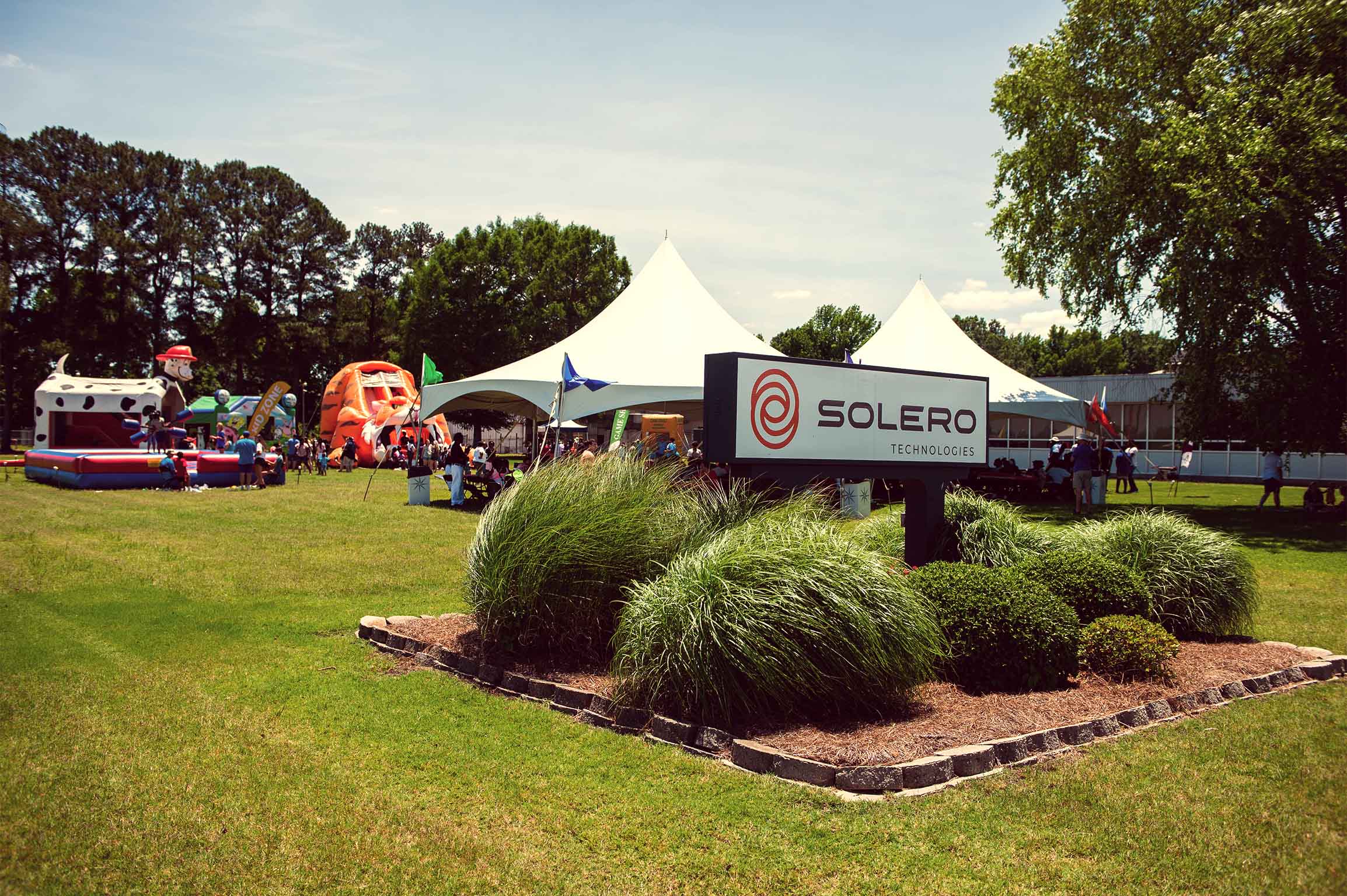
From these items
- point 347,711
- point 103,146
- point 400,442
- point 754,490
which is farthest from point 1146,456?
point 103,146

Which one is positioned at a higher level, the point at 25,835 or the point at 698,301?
the point at 698,301

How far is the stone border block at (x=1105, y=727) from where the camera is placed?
557 cm

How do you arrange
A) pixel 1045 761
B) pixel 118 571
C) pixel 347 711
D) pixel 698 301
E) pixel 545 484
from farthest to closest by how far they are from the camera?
pixel 698 301, pixel 118 571, pixel 545 484, pixel 347 711, pixel 1045 761

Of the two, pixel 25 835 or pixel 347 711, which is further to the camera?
pixel 347 711

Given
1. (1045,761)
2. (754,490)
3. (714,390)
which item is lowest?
(1045,761)

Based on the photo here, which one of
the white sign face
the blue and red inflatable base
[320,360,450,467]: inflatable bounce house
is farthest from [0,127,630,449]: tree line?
the white sign face

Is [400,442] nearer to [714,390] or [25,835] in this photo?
[714,390]

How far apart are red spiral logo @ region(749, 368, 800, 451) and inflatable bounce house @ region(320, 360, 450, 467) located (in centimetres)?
3058

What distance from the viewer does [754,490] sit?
7527mm

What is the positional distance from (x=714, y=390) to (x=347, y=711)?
134 inches

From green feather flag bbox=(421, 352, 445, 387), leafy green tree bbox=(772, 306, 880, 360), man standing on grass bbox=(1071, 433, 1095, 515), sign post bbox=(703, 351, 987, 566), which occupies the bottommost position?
man standing on grass bbox=(1071, 433, 1095, 515)

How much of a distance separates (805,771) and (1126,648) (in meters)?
3.24

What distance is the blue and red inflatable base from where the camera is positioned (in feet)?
74.3

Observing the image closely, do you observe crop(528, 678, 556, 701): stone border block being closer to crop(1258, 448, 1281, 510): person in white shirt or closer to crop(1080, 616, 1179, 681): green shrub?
crop(1080, 616, 1179, 681): green shrub
